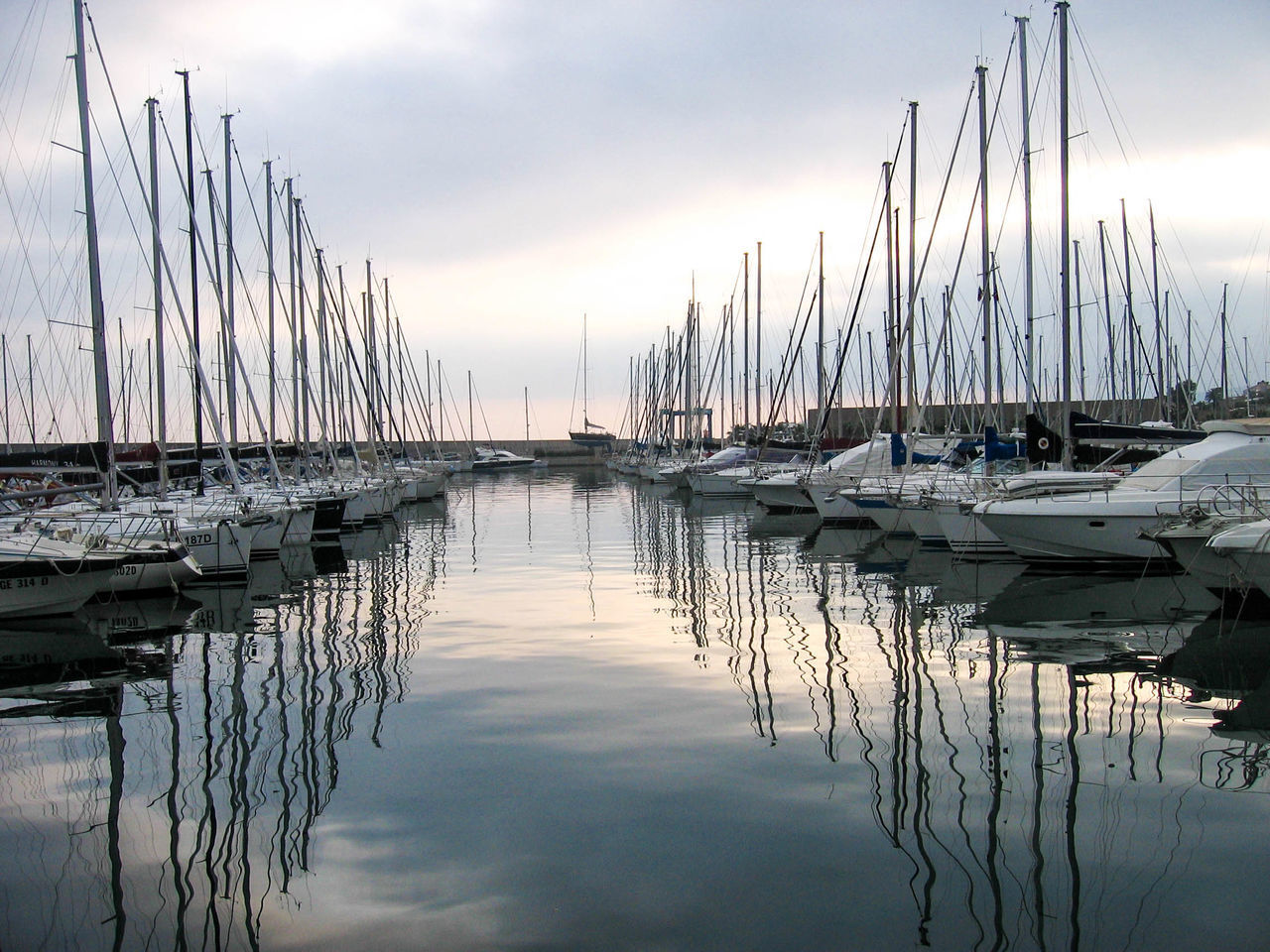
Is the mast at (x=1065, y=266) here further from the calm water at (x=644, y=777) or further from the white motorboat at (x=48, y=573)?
the white motorboat at (x=48, y=573)

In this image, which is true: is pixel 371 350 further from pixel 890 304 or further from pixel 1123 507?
pixel 1123 507

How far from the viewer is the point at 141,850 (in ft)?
22.3

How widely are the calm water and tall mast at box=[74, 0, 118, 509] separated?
3686 mm

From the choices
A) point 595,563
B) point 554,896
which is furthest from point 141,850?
point 595,563

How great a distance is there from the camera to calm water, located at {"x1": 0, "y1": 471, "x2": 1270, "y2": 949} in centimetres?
579

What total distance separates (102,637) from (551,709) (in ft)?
24.5

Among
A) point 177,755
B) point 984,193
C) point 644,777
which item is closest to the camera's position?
point 644,777

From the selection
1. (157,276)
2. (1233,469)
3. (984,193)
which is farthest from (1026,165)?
(157,276)

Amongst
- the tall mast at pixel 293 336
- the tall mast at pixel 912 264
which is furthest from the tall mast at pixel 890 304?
the tall mast at pixel 293 336

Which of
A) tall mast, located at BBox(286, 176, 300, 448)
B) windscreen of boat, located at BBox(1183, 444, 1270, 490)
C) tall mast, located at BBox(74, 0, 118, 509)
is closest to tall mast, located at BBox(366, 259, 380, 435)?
tall mast, located at BBox(286, 176, 300, 448)

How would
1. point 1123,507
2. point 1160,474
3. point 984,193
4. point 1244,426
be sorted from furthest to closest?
point 984,193
point 1244,426
point 1160,474
point 1123,507

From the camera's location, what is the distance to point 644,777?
26.6ft

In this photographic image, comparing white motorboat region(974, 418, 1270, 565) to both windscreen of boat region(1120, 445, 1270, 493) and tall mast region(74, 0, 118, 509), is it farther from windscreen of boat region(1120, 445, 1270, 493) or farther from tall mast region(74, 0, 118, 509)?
tall mast region(74, 0, 118, 509)

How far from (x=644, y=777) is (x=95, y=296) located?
52.3ft
